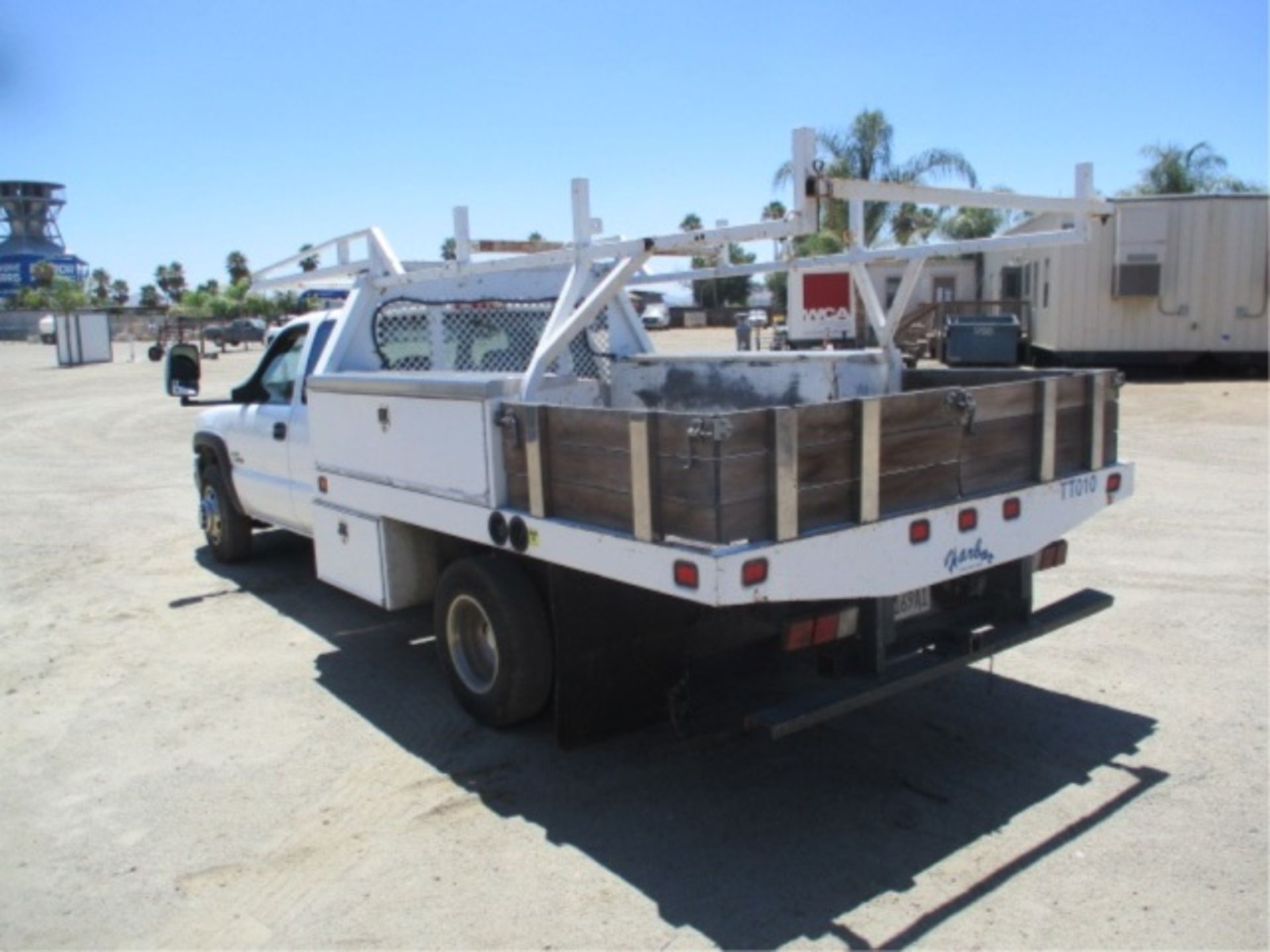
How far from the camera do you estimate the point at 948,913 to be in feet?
10.6

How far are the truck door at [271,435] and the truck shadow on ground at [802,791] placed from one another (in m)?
1.90

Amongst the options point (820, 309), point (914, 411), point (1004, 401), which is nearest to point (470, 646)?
point (914, 411)

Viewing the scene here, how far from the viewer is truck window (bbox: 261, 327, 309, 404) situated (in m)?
6.98

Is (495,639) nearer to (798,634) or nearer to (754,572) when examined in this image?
(798,634)

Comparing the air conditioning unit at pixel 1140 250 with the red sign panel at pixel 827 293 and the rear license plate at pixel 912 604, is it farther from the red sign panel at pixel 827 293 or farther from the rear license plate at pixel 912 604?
the rear license plate at pixel 912 604

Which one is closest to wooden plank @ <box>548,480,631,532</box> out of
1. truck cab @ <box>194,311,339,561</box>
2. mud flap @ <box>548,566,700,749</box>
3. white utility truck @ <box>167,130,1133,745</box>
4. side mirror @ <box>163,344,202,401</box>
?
white utility truck @ <box>167,130,1133,745</box>

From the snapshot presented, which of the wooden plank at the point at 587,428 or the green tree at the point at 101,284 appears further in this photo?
the green tree at the point at 101,284

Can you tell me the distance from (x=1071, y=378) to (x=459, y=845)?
3.12m

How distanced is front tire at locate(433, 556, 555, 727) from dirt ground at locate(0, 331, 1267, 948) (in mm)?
195

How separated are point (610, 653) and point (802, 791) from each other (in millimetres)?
926

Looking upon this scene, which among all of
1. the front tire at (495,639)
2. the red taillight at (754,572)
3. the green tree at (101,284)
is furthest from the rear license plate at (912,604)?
the green tree at (101,284)

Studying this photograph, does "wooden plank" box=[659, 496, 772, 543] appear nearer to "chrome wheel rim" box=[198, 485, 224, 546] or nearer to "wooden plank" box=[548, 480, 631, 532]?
"wooden plank" box=[548, 480, 631, 532]

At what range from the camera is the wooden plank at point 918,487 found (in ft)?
12.5

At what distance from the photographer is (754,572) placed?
3350 mm
